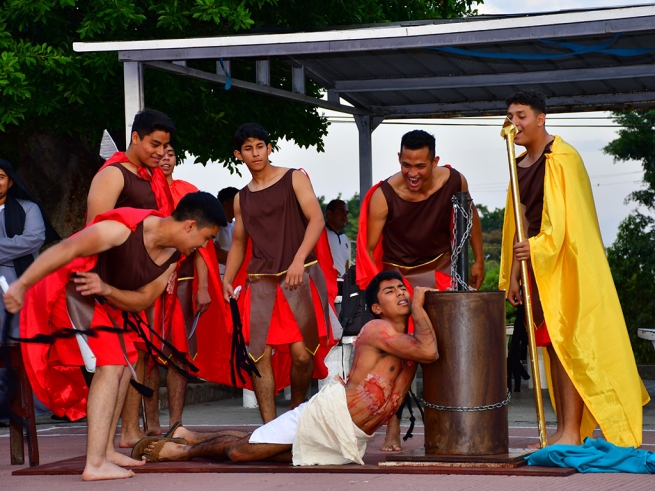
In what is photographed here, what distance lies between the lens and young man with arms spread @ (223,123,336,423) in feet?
24.9

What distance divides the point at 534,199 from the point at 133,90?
3597mm

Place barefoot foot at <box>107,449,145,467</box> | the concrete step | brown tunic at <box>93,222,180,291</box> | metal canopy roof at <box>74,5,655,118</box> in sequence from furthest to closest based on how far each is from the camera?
the concrete step, metal canopy roof at <box>74,5,655,118</box>, barefoot foot at <box>107,449,145,467</box>, brown tunic at <box>93,222,180,291</box>

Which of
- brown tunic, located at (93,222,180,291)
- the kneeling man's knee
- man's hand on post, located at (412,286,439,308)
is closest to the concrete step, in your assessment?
the kneeling man's knee

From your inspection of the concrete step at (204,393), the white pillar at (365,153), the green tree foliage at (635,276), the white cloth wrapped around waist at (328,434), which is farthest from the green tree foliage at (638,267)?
the white cloth wrapped around waist at (328,434)

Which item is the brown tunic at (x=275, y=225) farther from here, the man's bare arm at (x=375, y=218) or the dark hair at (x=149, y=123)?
the dark hair at (x=149, y=123)

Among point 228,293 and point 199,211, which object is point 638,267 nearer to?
point 228,293

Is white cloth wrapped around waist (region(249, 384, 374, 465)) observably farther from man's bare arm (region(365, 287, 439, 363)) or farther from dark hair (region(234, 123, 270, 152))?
dark hair (region(234, 123, 270, 152))

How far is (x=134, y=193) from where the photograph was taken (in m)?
7.24

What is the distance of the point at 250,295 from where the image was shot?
7.71 m

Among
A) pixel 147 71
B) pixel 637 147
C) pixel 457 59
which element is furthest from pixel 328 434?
pixel 637 147

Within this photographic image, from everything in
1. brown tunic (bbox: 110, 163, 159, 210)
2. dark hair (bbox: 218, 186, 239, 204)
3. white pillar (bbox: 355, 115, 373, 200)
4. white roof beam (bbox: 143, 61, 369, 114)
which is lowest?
brown tunic (bbox: 110, 163, 159, 210)

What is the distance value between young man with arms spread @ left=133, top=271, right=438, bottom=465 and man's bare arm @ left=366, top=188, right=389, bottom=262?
1.00 meters

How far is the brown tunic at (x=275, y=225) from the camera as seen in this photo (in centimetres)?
769

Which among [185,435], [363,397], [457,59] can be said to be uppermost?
[457,59]
